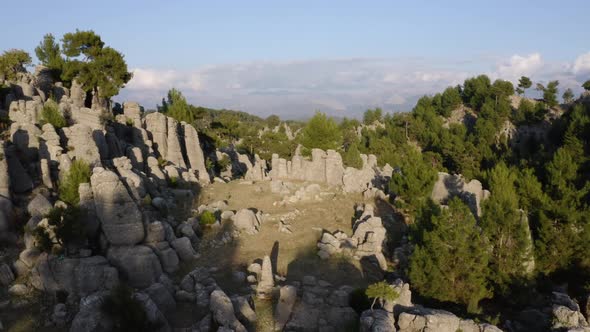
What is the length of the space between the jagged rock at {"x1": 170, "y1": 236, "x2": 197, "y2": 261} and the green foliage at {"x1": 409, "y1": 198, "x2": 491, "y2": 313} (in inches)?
579

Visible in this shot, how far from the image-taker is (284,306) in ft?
68.6

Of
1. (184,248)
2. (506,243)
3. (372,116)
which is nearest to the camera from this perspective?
(184,248)

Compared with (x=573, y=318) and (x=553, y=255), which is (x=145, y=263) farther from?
(x=553, y=255)

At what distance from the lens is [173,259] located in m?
24.9

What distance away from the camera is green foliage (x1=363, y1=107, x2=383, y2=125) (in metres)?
134

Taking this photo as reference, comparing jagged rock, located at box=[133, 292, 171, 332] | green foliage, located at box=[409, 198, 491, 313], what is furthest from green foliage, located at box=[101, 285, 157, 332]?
green foliage, located at box=[409, 198, 491, 313]

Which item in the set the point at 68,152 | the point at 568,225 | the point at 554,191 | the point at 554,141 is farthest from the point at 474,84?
the point at 68,152

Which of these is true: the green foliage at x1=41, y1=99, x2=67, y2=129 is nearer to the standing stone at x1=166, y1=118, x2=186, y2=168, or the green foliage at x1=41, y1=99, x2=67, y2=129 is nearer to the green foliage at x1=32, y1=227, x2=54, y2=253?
the standing stone at x1=166, y1=118, x2=186, y2=168

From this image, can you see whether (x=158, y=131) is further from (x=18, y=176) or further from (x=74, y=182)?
(x=74, y=182)

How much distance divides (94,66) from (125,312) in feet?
147

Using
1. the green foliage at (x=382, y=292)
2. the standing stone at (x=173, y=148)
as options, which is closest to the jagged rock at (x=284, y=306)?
the green foliage at (x=382, y=292)

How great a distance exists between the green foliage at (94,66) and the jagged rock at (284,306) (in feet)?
141

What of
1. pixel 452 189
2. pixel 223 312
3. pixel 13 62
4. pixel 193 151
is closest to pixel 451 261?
pixel 223 312

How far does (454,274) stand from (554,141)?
228ft
